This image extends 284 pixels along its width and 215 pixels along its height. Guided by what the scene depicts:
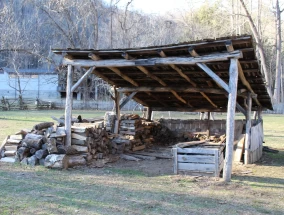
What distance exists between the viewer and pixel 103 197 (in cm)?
594

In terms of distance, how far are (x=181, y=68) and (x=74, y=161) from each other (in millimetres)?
3956

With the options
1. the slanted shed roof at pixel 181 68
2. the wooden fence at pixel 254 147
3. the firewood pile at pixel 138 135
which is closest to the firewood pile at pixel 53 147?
the firewood pile at pixel 138 135

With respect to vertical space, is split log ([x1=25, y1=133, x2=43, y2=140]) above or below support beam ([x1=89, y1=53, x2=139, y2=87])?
below

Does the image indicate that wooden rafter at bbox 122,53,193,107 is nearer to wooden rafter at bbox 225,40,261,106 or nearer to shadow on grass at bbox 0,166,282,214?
wooden rafter at bbox 225,40,261,106

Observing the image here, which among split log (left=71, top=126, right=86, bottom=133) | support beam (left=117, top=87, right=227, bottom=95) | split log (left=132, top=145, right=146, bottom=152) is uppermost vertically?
support beam (left=117, top=87, right=227, bottom=95)

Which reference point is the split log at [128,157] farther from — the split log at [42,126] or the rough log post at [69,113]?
the split log at [42,126]

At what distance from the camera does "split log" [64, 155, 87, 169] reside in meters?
8.67

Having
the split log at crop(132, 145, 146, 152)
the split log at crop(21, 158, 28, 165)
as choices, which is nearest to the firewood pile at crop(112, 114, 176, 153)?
the split log at crop(132, 145, 146, 152)

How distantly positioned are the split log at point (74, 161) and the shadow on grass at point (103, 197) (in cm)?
92

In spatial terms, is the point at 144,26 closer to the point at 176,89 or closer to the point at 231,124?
the point at 176,89

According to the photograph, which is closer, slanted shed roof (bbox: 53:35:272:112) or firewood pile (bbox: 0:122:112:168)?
slanted shed roof (bbox: 53:35:272:112)

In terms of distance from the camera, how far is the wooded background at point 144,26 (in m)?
31.8

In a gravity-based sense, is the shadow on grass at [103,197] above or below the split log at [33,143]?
below

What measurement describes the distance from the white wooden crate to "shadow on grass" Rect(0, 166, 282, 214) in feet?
3.24
